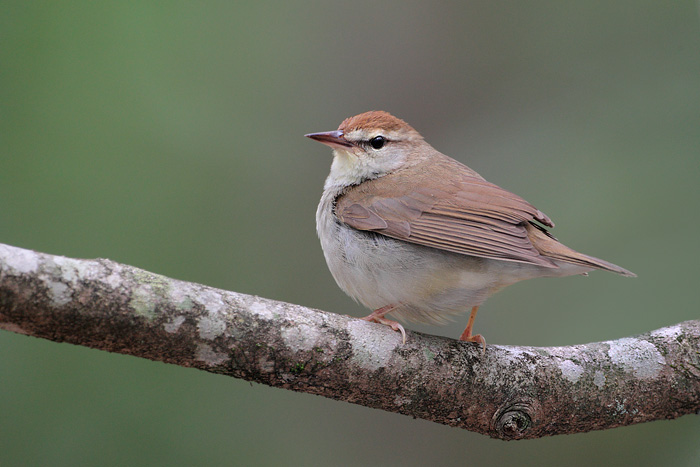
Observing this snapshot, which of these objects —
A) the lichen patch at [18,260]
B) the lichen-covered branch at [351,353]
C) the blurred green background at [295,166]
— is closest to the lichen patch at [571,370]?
the lichen-covered branch at [351,353]

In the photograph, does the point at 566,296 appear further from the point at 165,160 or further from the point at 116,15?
the point at 116,15

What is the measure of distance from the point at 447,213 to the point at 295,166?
2.82 metres

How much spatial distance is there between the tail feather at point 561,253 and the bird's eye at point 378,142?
1328mm

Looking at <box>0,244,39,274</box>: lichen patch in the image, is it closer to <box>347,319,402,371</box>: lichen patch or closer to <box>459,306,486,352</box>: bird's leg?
<box>347,319,402,371</box>: lichen patch

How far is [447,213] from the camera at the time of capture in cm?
374

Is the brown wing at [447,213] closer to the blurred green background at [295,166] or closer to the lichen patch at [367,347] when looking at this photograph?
the lichen patch at [367,347]

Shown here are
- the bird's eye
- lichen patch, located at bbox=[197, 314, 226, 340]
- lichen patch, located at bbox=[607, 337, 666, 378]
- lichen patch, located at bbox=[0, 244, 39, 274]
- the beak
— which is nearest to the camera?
lichen patch, located at bbox=[0, 244, 39, 274]

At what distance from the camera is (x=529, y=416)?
3037 mm

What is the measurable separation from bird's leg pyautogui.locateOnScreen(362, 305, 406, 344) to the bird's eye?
1.39 metres

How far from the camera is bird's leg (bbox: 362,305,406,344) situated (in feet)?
10.2

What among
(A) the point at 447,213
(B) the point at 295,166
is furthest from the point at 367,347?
(B) the point at 295,166

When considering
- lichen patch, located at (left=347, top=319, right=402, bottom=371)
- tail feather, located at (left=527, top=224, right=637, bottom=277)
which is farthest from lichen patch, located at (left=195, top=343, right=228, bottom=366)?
tail feather, located at (left=527, top=224, right=637, bottom=277)

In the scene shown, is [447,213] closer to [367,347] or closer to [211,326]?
[367,347]

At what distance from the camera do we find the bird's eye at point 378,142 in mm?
4500
